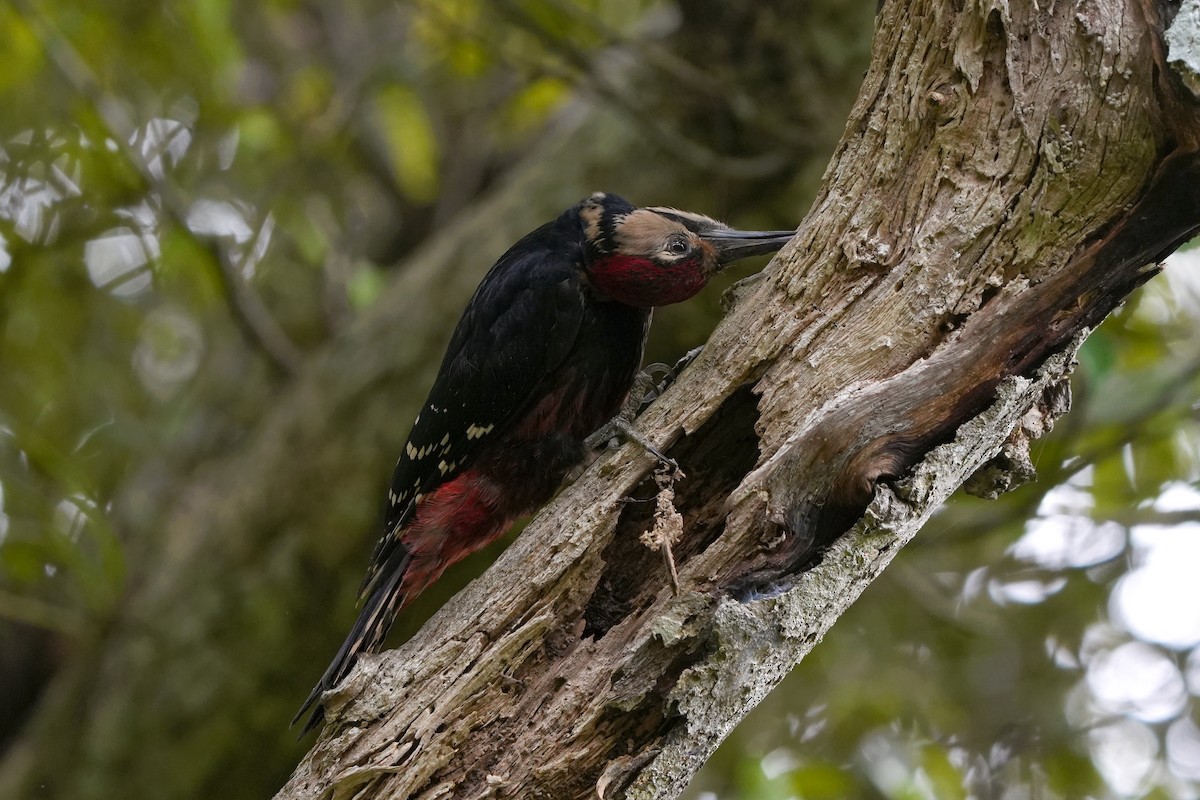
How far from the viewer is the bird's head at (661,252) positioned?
7.75 feet

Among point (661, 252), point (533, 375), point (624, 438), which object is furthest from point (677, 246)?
point (624, 438)

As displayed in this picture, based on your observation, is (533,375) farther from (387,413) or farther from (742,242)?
(387,413)

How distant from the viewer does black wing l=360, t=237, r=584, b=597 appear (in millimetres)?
2473

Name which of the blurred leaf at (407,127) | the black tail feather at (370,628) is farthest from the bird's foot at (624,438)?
the blurred leaf at (407,127)

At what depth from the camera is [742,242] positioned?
234 cm

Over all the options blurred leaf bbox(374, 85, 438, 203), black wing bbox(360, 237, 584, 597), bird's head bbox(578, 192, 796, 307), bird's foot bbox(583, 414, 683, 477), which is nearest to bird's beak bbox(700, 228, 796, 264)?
bird's head bbox(578, 192, 796, 307)

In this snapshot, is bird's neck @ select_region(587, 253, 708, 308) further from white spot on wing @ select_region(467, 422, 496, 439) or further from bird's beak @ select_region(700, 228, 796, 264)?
white spot on wing @ select_region(467, 422, 496, 439)

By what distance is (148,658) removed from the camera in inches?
142

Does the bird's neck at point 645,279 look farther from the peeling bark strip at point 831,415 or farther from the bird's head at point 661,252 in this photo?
the peeling bark strip at point 831,415

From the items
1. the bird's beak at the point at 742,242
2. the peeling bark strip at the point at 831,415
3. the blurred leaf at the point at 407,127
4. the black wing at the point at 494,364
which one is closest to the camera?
the peeling bark strip at the point at 831,415

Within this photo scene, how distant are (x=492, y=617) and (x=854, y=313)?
0.77m

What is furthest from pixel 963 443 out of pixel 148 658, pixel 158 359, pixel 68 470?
pixel 158 359

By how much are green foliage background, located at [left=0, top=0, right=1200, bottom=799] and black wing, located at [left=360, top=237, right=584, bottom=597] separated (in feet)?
2.54

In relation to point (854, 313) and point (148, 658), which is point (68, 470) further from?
point (854, 313)
